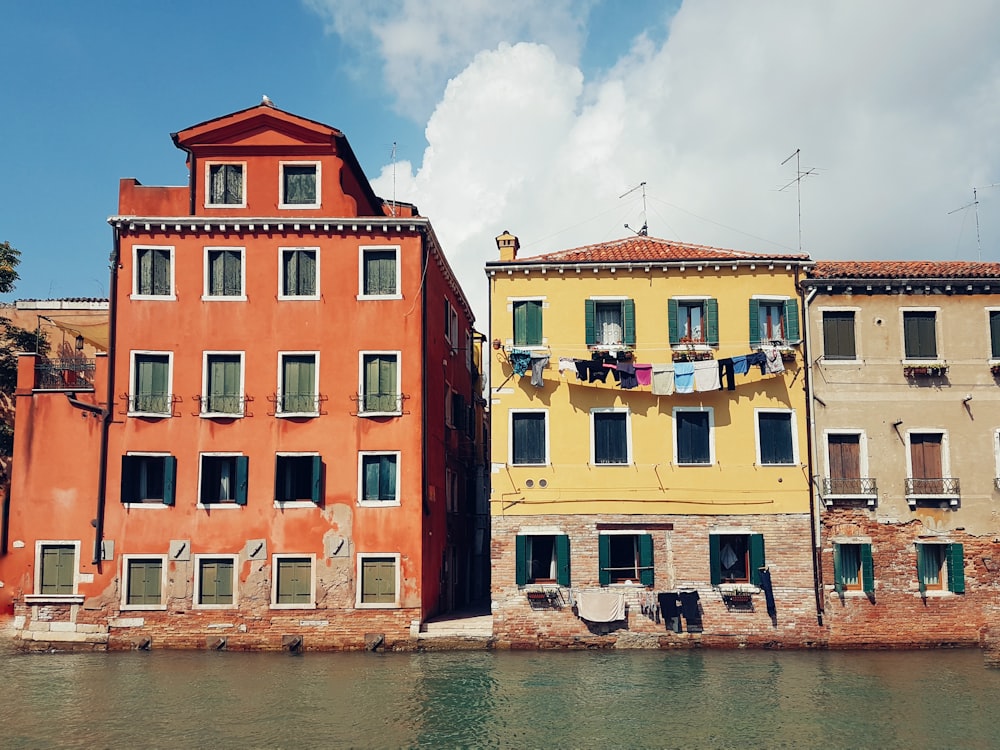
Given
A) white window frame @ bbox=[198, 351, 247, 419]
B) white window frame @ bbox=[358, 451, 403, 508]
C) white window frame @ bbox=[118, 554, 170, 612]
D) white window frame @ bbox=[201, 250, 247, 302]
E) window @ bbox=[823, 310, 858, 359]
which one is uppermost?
white window frame @ bbox=[201, 250, 247, 302]

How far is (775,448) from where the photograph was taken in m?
29.6

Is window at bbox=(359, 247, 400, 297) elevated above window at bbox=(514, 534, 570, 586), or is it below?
above

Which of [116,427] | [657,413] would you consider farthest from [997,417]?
[116,427]

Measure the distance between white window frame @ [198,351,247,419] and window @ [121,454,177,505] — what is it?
1.78 metres

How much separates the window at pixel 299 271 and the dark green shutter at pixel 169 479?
20.4 ft

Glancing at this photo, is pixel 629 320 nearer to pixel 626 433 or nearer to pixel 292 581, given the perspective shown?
pixel 626 433

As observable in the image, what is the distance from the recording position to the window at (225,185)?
30797 millimetres

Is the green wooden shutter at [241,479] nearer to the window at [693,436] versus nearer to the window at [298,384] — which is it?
the window at [298,384]

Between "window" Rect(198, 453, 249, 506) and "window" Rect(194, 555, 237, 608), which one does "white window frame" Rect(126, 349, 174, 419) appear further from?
"window" Rect(194, 555, 237, 608)

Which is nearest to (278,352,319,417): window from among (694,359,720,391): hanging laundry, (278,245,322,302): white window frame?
(278,245,322,302): white window frame

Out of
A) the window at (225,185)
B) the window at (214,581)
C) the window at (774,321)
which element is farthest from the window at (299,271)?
the window at (774,321)

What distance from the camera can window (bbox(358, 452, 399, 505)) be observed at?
29.6 metres

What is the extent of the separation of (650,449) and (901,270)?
9754 mm

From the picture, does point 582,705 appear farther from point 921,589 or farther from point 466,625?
point 921,589
